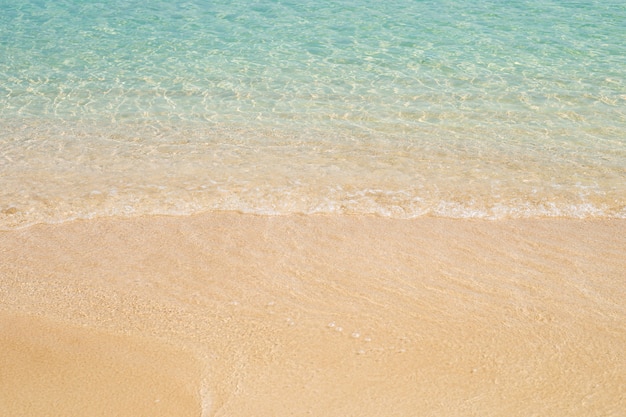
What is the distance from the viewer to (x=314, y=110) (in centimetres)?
754

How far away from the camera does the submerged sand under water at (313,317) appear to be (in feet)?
10.5

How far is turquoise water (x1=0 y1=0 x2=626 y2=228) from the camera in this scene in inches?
218

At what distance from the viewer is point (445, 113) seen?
741cm

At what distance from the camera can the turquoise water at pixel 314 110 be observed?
18.2 feet

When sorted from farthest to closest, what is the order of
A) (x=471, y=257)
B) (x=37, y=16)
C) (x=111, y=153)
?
(x=37, y=16) < (x=111, y=153) < (x=471, y=257)

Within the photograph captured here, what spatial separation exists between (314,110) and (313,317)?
4.05m

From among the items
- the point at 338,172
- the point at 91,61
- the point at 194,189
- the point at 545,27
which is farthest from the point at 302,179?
the point at 545,27

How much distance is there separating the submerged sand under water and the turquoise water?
0.47m

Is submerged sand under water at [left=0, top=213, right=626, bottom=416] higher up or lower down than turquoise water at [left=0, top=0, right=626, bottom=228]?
higher up

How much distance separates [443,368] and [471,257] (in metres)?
1.30

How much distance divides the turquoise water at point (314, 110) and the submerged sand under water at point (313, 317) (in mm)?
474

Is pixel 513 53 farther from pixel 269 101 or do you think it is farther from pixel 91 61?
pixel 91 61

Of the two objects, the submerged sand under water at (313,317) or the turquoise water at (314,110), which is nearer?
the submerged sand under water at (313,317)

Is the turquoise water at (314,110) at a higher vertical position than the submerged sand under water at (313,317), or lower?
lower
